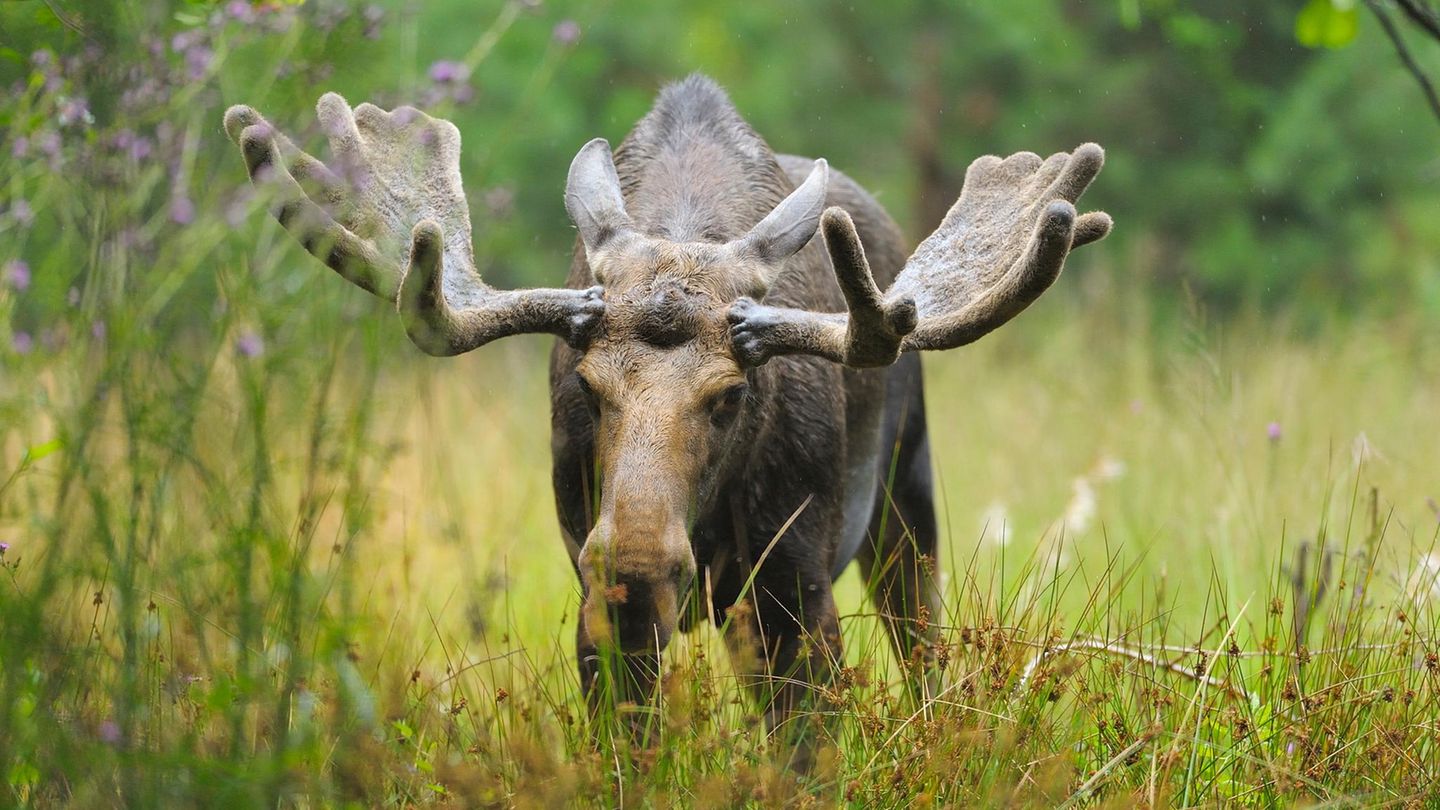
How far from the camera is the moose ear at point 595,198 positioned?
4.75m

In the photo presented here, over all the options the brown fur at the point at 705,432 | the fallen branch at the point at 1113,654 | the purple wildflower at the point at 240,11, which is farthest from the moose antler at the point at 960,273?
the purple wildflower at the point at 240,11

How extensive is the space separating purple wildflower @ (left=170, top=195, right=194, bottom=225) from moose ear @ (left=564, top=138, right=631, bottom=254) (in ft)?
3.45

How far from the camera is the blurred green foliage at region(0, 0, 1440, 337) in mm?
14289

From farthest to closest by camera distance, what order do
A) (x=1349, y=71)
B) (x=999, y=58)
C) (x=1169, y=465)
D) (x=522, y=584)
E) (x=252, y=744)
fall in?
(x=999, y=58)
(x=1349, y=71)
(x=1169, y=465)
(x=522, y=584)
(x=252, y=744)

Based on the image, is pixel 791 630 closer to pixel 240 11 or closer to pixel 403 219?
pixel 403 219

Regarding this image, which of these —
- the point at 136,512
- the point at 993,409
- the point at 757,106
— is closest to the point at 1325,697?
A: the point at 136,512

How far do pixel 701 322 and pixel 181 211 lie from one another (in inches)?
58.2

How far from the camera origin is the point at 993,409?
10570mm

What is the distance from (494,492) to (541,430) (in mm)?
2623

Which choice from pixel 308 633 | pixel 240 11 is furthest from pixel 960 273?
pixel 308 633

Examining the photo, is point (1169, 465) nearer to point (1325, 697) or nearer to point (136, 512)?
point (1325, 697)

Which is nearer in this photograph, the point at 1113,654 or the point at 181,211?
the point at 1113,654

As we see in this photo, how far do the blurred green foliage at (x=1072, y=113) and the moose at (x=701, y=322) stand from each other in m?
6.99

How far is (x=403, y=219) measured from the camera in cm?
500
